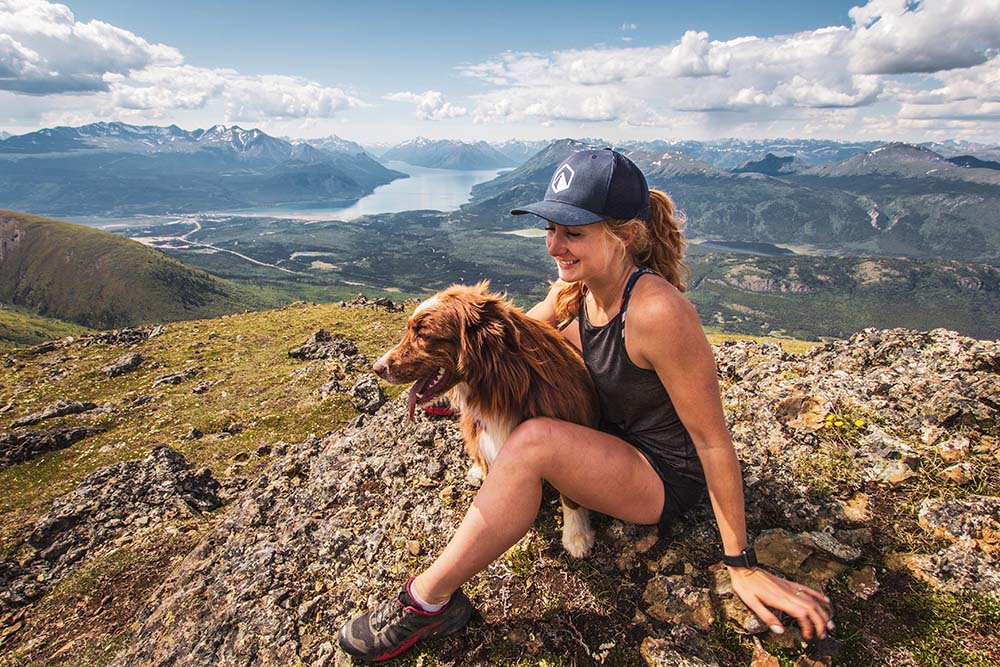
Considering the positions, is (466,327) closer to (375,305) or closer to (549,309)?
(549,309)

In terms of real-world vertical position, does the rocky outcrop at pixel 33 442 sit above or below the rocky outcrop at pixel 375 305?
above

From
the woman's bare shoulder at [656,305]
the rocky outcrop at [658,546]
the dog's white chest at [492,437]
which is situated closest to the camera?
the woman's bare shoulder at [656,305]

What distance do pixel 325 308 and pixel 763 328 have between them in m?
193

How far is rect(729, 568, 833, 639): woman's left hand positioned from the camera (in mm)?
3371

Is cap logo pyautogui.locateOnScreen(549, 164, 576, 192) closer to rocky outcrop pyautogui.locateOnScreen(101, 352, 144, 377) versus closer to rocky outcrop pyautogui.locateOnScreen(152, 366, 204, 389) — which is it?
rocky outcrop pyautogui.locateOnScreen(152, 366, 204, 389)

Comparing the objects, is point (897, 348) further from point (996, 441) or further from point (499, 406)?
point (499, 406)

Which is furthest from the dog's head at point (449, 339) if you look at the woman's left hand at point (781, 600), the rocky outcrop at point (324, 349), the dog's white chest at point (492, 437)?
Result: the rocky outcrop at point (324, 349)

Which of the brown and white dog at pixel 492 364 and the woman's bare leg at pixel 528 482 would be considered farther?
the brown and white dog at pixel 492 364

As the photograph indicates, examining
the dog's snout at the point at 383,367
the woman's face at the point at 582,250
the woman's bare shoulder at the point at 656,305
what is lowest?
the dog's snout at the point at 383,367

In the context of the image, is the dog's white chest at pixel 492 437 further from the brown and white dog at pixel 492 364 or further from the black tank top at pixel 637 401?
A: the black tank top at pixel 637 401

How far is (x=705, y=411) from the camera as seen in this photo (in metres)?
3.43

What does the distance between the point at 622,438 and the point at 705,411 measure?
0.92 m

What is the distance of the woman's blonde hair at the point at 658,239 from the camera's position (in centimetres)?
369

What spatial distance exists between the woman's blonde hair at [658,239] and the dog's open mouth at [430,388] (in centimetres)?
186
